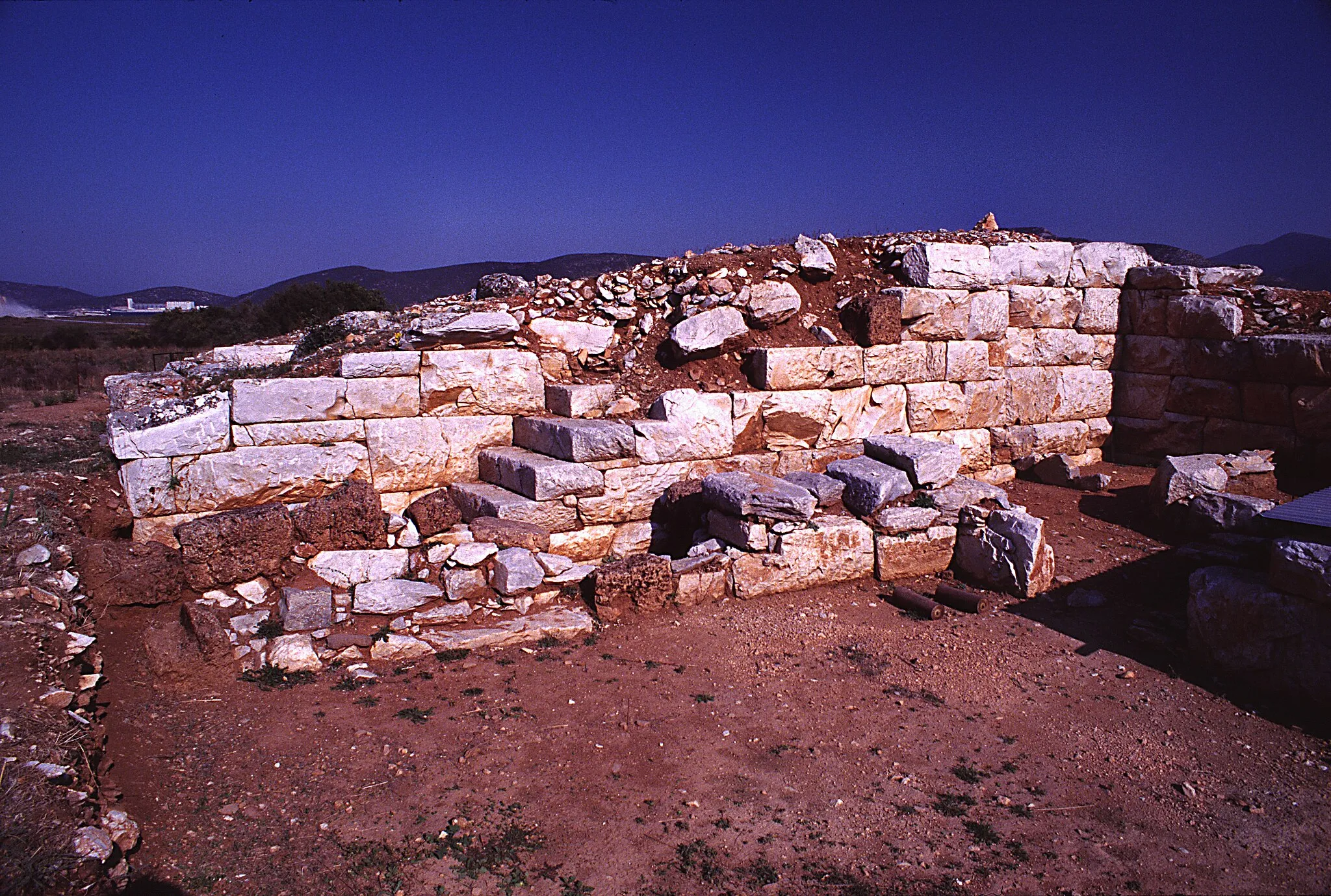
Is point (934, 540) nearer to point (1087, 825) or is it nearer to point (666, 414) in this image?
point (666, 414)

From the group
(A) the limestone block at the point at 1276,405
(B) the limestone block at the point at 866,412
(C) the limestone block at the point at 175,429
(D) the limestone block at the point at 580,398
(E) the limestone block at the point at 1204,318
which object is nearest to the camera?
(C) the limestone block at the point at 175,429

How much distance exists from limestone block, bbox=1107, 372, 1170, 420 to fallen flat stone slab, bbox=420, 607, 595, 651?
23.3 ft

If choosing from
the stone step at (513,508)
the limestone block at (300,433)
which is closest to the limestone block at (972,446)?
the stone step at (513,508)

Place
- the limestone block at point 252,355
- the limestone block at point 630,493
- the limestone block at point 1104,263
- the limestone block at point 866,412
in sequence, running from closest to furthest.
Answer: the limestone block at point 630,493, the limestone block at point 866,412, the limestone block at point 252,355, the limestone block at point 1104,263

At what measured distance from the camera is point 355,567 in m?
6.19

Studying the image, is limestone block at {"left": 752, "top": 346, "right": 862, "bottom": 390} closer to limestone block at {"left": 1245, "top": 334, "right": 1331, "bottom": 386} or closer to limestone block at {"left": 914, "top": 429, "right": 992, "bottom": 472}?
limestone block at {"left": 914, "top": 429, "right": 992, "bottom": 472}

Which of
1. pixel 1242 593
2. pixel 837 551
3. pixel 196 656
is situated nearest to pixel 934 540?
pixel 837 551

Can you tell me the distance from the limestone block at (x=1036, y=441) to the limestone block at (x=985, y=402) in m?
0.14

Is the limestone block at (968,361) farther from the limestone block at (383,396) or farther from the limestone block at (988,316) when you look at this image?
the limestone block at (383,396)

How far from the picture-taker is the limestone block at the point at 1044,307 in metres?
9.26

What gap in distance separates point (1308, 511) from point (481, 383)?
21.3ft

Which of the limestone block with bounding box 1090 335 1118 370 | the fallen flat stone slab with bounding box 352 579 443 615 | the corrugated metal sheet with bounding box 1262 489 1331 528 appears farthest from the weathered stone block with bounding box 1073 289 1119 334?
the fallen flat stone slab with bounding box 352 579 443 615

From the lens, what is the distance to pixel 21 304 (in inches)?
1328

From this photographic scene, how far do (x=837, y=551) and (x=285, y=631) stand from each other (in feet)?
14.3
